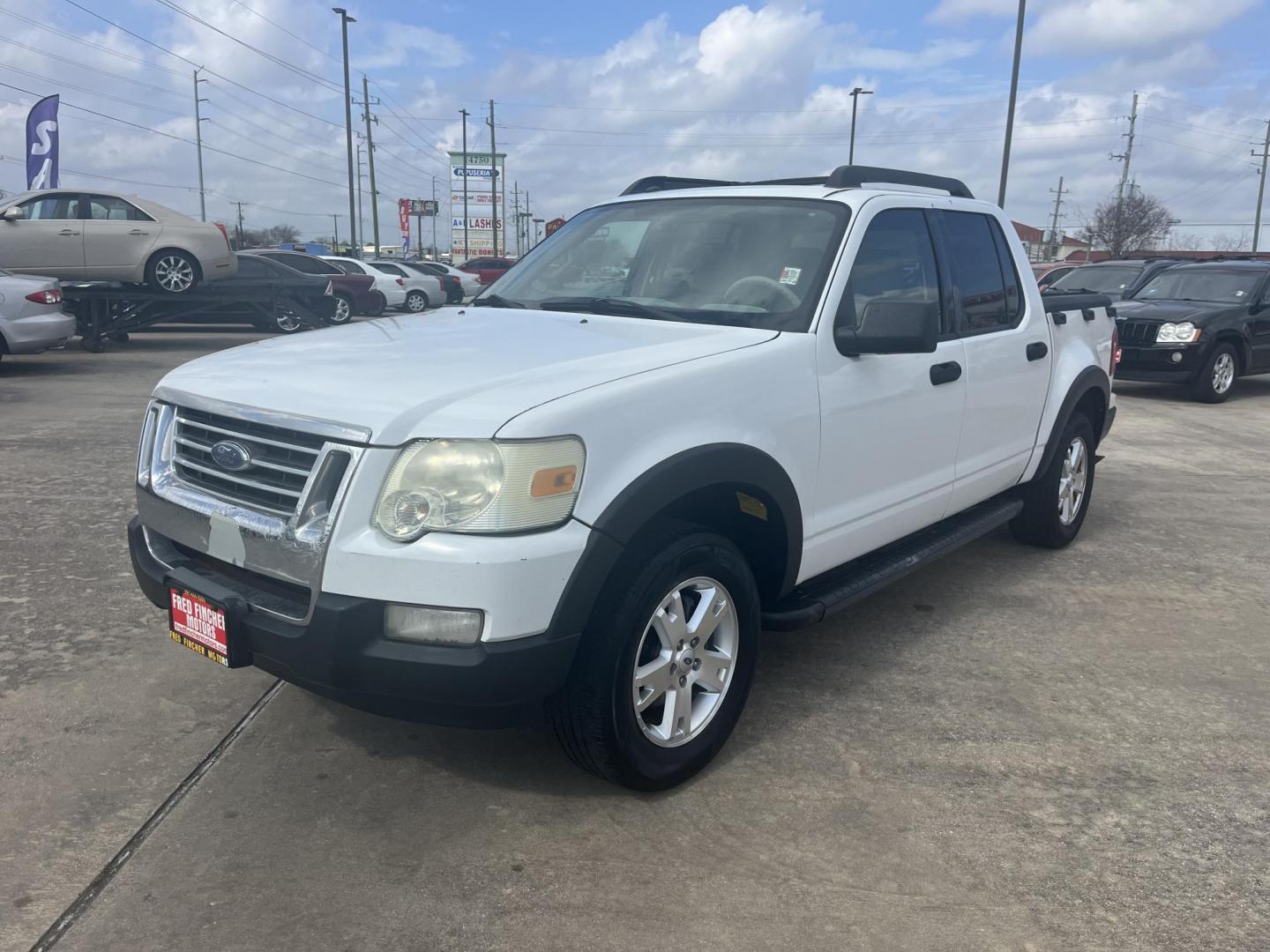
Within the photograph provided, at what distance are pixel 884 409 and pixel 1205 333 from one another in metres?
10.1

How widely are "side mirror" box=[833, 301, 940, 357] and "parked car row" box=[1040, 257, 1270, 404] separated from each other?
9.57m

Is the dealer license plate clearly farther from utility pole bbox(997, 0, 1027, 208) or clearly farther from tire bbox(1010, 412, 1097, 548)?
utility pole bbox(997, 0, 1027, 208)

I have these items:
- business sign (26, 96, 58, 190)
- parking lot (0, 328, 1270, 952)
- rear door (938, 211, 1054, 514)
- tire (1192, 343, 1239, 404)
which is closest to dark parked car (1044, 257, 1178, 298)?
tire (1192, 343, 1239, 404)

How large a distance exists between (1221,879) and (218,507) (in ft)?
9.51

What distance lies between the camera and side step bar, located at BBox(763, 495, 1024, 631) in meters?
3.46

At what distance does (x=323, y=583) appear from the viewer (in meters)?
2.57

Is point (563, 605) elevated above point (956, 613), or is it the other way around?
point (563, 605)

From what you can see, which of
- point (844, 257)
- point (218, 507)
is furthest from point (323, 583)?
point (844, 257)

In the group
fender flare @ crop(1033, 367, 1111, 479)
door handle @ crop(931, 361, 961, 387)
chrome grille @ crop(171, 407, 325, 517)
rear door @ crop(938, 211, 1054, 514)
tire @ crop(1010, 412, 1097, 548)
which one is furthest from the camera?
tire @ crop(1010, 412, 1097, 548)

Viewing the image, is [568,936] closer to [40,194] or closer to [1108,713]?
[1108,713]

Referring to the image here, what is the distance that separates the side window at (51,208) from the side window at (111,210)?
17 centimetres

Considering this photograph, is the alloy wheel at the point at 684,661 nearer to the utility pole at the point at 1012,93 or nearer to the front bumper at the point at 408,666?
the front bumper at the point at 408,666

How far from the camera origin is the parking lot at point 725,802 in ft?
8.21

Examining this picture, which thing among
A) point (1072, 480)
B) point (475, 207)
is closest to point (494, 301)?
point (1072, 480)
